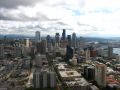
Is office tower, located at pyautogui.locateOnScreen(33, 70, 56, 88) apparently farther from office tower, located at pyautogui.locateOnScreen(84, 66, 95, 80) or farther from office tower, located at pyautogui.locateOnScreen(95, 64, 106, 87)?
office tower, located at pyautogui.locateOnScreen(84, 66, 95, 80)

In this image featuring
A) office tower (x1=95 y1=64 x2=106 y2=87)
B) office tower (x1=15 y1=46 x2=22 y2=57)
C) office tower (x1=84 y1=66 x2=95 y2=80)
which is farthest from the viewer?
office tower (x1=15 y1=46 x2=22 y2=57)

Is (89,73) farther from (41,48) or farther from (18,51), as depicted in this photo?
(41,48)

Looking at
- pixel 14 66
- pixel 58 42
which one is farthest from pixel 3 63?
pixel 58 42

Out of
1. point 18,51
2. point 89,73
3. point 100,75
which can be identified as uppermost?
point 18,51

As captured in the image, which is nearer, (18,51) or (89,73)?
(89,73)

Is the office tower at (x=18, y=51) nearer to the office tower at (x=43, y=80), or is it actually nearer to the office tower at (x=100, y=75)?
the office tower at (x=43, y=80)

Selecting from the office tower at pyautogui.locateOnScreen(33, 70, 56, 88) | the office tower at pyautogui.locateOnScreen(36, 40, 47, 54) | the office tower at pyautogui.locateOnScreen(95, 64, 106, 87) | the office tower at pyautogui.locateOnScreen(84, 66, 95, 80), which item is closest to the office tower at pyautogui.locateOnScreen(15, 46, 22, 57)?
the office tower at pyautogui.locateOnScreen(36, 40, 47, 54)

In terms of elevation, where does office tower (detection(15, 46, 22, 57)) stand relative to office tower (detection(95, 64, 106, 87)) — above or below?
above

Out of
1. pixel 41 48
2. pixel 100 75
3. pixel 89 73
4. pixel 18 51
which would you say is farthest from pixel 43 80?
pixel 41 48

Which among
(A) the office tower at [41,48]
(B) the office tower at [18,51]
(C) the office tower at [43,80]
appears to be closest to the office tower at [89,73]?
(C) the office tower at [43,80]
